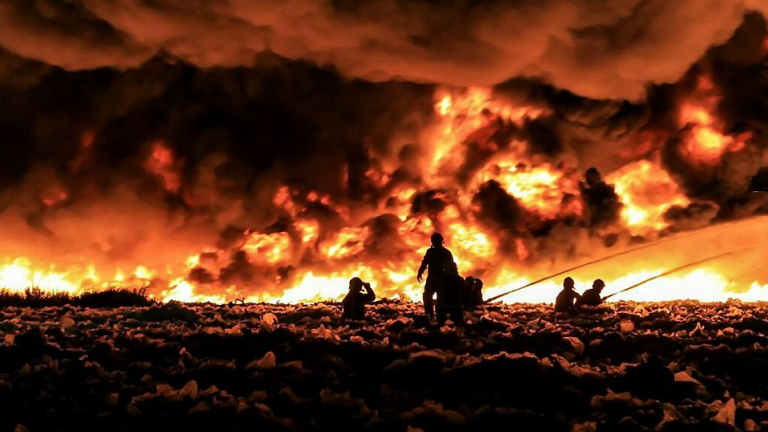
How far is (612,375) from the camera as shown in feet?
33.3

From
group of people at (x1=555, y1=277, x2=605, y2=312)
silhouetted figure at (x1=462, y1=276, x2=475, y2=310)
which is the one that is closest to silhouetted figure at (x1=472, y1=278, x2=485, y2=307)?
silhouetted figure at (x1=462, y1=276, x2=475, y2=310)

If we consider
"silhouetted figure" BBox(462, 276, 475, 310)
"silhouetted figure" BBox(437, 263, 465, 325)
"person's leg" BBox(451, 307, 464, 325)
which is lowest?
"person's leg" BBox(451, 307, 464, 325)

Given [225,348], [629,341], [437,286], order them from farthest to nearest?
[437,286] → [629,341] → [225,348]

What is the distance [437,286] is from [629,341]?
720cm

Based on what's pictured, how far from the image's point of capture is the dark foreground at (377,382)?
7496mm

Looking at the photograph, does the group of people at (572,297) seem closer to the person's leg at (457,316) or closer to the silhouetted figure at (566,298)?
the silhouetted figure at (566,298)

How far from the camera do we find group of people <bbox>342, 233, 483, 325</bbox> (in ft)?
61.3

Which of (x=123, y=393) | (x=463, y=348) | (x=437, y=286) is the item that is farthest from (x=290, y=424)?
(x=437, y=286)

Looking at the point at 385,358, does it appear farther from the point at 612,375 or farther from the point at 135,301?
the point at 135,301

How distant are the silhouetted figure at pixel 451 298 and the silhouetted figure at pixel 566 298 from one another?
543cm

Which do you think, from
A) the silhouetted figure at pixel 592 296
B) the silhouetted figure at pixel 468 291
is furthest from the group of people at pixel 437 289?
the silhouetted figure at pixel 592 296

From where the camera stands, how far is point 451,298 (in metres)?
19.0

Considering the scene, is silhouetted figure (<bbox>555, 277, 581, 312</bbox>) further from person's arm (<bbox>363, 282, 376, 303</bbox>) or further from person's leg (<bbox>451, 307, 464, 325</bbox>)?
person's arm (<bbox>363, 282, 376, 303</bbox>)

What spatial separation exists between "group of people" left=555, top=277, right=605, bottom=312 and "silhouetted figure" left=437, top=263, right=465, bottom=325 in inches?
215
